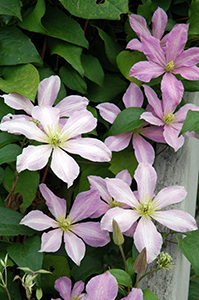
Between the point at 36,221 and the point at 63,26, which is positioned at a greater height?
the point at 63,26

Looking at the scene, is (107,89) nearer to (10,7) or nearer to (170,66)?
(170,66)

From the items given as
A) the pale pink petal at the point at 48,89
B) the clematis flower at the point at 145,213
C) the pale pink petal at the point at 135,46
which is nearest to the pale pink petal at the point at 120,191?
the clematis flower at the point at 145,213

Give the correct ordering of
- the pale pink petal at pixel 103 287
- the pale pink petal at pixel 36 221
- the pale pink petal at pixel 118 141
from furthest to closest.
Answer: the pale pink petal at pixel 118 141 < the pale pink petal at pixel 36 221 < the pale pink petal at pixel 103 287

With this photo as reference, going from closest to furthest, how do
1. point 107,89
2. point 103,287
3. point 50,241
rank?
point 103,287
point 50,241
point 107,89

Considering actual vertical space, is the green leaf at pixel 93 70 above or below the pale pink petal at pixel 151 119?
above

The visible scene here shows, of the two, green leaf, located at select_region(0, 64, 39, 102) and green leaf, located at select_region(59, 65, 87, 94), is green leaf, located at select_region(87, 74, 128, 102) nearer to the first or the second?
green leaf, located at select_region(59, 65, 87, 94)

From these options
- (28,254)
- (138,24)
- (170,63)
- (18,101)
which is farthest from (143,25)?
(28,254)

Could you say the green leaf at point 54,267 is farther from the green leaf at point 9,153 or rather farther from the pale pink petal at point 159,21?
the pale pink petal at point 159,21
